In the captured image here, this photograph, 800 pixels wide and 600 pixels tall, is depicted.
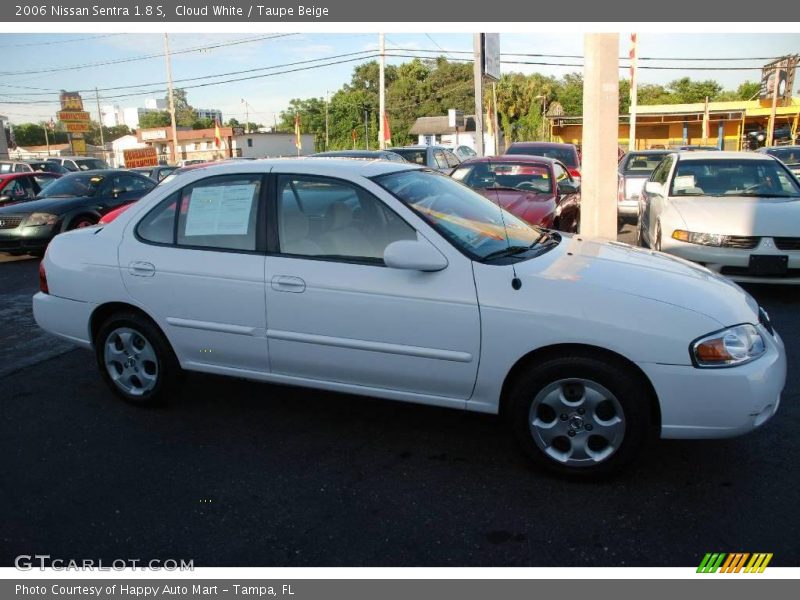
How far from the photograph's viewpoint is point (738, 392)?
3.10 metres

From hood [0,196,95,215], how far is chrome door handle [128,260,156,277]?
813cm

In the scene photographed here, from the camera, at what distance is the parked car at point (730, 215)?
6750 mm

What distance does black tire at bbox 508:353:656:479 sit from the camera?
3.19 metres

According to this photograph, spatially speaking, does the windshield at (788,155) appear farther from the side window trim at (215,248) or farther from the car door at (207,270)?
the car door at (207,270)

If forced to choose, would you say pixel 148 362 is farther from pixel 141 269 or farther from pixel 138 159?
pixel 138 159

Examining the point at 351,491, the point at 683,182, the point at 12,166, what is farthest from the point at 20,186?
the point at 351,491

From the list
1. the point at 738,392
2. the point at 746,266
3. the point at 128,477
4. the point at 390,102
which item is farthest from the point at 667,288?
the point at 390,102

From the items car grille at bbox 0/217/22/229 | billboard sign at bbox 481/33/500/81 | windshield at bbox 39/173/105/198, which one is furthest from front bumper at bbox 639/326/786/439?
billboard sign at bbox 481/33/500/81

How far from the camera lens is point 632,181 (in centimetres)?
1310

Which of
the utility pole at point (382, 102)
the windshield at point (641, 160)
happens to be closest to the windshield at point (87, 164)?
the utility pole at point (382, 102)

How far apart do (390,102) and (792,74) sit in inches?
1841

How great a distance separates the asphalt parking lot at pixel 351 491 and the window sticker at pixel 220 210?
1230 millimetres

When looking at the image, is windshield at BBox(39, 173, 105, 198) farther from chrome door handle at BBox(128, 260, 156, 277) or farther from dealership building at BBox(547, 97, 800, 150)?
dealership building at BBox(547, 97, 800, 150)
